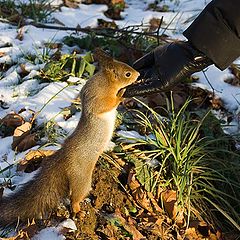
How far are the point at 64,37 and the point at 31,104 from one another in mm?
1182

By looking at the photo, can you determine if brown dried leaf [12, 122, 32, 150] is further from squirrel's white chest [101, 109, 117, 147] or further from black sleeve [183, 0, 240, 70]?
black sleeve [183, 0, 240, 70]

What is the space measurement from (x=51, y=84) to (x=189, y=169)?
1.27m

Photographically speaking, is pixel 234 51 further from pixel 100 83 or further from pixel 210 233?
pixel 210 233

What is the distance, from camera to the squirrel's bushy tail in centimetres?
261

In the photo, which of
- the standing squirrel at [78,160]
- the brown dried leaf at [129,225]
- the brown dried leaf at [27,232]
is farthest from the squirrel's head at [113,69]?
the brown dried leaf at [27,232]

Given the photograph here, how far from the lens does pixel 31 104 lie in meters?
3.77

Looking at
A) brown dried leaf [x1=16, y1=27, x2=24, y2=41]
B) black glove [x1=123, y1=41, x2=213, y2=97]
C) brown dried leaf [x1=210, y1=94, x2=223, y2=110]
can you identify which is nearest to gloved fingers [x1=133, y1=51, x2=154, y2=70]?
black glove [x1=123, y1=41, x2=213, y2=97]

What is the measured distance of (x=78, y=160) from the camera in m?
2.68

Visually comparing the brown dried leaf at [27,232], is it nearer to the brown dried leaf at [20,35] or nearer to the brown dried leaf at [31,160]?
the brown dried leaf at [31,160]

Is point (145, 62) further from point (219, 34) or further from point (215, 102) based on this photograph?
point (215, 102)

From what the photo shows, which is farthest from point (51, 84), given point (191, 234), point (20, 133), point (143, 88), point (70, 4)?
point (70, 4)

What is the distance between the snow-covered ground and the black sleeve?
1063mm

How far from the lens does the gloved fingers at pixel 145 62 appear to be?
10.1 ft

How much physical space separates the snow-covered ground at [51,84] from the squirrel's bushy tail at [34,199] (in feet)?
0.39
